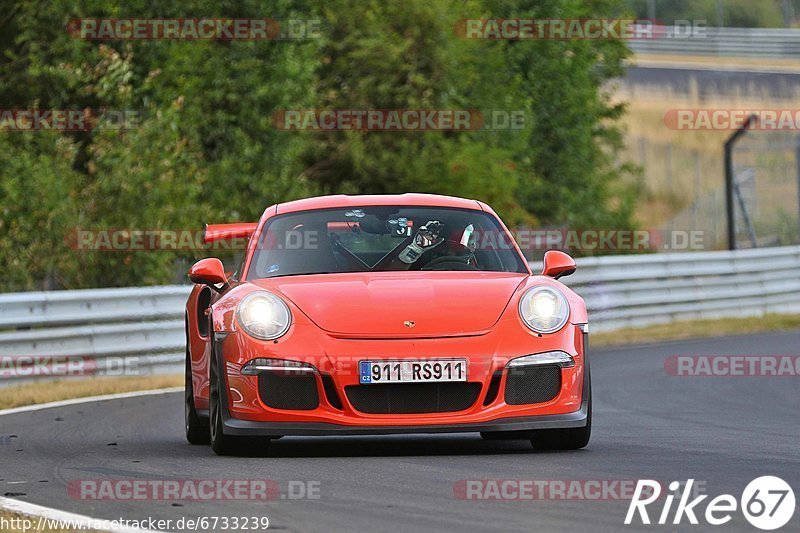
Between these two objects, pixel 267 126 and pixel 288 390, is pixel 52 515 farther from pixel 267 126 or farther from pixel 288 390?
pixel 267 126

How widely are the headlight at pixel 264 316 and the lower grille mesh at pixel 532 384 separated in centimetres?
109

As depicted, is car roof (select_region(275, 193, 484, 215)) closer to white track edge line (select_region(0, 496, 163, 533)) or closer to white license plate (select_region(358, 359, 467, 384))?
white license plate (select_region(358, 359, 467, 384))

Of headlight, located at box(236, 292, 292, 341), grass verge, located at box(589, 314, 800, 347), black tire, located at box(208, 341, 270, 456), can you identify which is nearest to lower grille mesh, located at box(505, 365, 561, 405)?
headlight, located at box(236, 292, 292, 341)

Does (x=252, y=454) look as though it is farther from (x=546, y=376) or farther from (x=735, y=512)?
(x=735, y=512)

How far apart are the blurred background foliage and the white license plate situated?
44.0 feet

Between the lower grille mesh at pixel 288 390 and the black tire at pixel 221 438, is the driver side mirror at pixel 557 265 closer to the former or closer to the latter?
the lower grille mesh at pixel 288 390

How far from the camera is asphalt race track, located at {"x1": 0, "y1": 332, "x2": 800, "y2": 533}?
6.13 metres

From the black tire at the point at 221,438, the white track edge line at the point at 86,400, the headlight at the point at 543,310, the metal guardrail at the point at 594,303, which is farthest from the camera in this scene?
the metal guardrail at the point at 594,303

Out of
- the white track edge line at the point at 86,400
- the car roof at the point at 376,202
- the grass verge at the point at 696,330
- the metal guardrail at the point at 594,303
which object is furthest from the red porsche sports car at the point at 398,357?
the grass verge at the point at 696,330

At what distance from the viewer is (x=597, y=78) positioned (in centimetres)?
4200

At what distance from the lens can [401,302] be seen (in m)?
8.26

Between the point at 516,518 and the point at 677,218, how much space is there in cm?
4076

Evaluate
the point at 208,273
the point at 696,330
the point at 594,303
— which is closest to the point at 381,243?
the point at 208,273

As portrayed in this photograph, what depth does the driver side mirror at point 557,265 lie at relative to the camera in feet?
29.8
